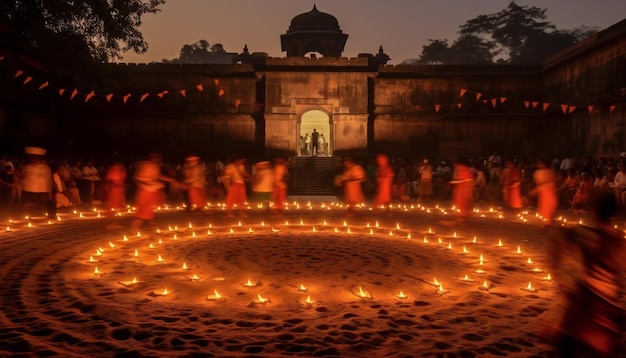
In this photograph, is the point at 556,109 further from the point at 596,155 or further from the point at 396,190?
the point at 396,190

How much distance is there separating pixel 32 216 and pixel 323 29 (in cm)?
2802

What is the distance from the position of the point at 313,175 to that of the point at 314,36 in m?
16.2

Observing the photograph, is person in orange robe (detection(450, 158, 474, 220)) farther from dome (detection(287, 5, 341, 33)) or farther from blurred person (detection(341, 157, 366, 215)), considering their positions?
dome (detection(287, 5, 341, 33))

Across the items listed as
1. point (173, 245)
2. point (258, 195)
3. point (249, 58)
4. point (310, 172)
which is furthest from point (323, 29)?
point (173, 245)

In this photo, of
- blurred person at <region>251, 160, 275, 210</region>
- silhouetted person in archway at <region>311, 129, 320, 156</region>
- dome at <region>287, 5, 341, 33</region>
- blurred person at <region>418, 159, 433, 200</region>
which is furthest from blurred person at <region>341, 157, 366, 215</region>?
dome at <region>287, 5, 341, 33</region>

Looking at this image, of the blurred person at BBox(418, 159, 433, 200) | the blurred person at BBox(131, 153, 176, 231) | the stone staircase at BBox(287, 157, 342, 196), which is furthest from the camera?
the stone staircase at BBox(287, 157, 342, 196)

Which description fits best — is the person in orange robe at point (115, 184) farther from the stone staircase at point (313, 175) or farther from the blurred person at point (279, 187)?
the stone staircase at point (313, 175)

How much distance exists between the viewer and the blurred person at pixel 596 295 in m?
3.48

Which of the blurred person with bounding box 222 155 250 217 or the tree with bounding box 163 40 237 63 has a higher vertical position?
the tree with bounding box 163 40 237 63

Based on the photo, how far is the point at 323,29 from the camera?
3769cm

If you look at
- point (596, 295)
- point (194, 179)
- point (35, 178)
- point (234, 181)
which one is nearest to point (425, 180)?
point (234, 181)

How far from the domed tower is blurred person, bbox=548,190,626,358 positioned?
34671mm

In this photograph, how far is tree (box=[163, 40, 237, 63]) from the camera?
295ft

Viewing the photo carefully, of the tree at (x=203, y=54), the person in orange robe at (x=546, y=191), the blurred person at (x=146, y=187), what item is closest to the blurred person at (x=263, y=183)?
the blurred person at (x=146, y=187)
